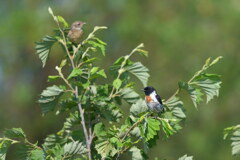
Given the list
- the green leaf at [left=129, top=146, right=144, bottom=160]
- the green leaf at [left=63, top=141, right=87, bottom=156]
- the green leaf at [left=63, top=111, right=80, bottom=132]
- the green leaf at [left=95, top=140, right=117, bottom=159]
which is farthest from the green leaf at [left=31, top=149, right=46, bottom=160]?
the green leaf at [left=129, top=146, right=144, bottom=160]

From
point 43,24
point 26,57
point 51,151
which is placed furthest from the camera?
point 26,57

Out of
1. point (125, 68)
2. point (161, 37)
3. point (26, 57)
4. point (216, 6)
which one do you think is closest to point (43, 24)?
point (26, 57)

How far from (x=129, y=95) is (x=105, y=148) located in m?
0.57

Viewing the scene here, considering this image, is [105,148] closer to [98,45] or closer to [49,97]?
[49,97]

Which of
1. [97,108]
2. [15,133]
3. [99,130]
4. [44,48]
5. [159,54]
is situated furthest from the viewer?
[159,54]

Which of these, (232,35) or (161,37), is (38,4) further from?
(232,35)

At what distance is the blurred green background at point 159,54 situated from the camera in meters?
18.6

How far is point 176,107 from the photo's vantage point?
4.25 m

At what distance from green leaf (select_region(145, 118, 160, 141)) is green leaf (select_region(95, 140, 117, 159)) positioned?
0.35m

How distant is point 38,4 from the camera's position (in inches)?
806

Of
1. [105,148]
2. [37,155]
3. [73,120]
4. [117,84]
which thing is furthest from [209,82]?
[37,155]

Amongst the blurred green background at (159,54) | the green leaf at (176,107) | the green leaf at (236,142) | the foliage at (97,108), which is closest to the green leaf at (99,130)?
the foliage at (97,108)

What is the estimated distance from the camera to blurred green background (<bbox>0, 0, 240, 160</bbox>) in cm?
1864

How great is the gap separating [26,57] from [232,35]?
6.67 meters
